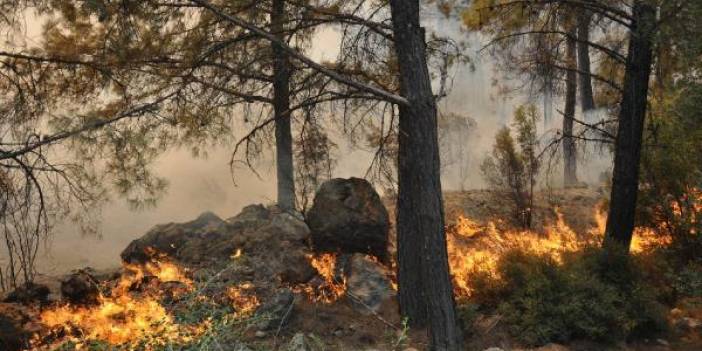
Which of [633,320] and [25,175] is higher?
[25,175]

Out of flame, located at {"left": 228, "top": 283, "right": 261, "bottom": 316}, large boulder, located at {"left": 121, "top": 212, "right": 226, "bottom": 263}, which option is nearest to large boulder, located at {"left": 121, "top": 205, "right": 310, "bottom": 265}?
large boulder, located at {"left": 121, "top": 212, "right": 226, "bottom": 263}

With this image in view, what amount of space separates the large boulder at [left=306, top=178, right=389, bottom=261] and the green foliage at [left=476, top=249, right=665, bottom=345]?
6.39 ft

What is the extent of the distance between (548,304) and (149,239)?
7.19m

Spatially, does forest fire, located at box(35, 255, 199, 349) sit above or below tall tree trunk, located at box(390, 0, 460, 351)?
below

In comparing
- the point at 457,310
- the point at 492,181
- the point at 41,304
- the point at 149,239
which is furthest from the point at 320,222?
the point at 492,181

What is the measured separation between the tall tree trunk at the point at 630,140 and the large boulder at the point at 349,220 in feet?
11.8

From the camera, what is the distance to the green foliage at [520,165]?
1242cm

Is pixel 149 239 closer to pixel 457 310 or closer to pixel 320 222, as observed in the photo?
pixel 320 222

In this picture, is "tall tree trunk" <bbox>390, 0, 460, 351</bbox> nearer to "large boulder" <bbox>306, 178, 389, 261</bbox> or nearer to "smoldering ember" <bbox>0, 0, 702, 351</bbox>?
"smoldering ember" <bbox>0, 0, 702, 351</bbox>

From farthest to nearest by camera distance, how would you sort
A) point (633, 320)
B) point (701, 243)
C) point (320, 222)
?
1. point (320, 222)
2. point (701, 243)
3. point (633, 320)

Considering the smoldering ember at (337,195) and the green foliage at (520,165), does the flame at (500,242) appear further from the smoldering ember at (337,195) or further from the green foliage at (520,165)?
the green foliage at (520,165)

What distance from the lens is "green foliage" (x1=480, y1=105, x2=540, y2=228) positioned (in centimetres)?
1242

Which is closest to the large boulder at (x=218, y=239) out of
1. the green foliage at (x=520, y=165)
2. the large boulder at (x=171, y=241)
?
the large boulder at (x=171, y=241)

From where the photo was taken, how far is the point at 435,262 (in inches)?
265
